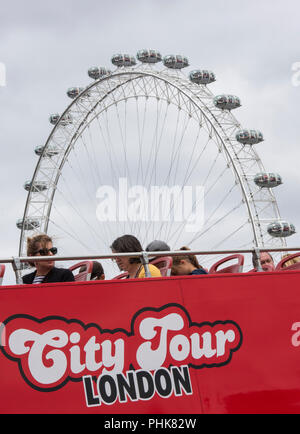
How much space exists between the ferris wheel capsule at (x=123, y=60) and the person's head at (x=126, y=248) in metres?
32.1

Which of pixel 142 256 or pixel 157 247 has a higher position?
pixel 157 247

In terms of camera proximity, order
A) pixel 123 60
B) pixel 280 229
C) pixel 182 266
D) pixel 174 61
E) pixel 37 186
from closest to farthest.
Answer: pixel 182 266, pixel 280 229, pixel 174 61, pixel 123 60, pixel 37 186

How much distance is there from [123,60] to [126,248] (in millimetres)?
32411

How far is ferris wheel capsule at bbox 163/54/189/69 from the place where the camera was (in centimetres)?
3500

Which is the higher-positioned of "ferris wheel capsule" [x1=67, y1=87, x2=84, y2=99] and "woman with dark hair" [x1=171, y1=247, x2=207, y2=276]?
"ferris wheel capsule" [x1=67, y1=87, x2=84, y2=99]

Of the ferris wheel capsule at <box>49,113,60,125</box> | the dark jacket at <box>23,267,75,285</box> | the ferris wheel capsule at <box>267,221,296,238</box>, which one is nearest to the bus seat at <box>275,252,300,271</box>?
the dark jacket at <box>23,267,75,285</box>

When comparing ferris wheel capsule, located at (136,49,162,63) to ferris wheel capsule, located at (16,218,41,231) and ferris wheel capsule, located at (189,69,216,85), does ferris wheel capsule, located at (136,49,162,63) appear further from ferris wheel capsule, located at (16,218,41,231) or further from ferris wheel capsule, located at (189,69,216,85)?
ferris wheel capsule, located at (16,218,41,231)

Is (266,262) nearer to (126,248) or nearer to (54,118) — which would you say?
(126,248)

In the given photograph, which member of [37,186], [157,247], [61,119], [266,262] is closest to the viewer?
[157,247]

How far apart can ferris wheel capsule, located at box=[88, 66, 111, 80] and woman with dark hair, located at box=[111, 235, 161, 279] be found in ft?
114

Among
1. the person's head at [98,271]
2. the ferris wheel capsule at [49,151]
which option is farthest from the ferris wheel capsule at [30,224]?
the person's head at [98,271]

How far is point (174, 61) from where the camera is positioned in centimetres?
3506

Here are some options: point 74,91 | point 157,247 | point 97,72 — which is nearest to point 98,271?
point 157,247
